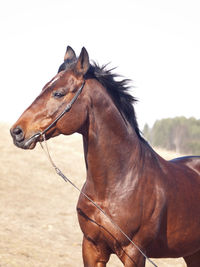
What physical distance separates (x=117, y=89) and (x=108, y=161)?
29.9 inches

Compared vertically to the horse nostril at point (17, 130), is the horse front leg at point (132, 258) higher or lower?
lower

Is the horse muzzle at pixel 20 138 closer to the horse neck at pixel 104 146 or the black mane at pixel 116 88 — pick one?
the horse neck at pixel 104 146

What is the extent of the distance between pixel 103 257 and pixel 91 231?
0.33 m

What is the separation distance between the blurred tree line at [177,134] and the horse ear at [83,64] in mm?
51386

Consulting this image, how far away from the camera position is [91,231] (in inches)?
150

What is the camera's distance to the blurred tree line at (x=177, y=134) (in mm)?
55750

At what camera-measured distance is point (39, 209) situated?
12.2 meters

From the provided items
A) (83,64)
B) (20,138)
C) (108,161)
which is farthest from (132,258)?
(83,64)

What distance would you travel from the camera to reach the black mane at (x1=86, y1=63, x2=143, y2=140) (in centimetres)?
400

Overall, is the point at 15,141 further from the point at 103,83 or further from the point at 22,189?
the point at 22,189

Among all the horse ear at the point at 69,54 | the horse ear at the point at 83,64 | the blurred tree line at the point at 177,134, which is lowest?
the blurred tree line at the point at 177,134

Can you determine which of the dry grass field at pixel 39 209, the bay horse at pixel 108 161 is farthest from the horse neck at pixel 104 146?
the dry grass field at pixel 39 209

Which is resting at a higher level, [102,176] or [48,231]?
[102,176]

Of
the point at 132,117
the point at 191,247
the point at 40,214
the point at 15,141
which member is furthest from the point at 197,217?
the point at 40,214
